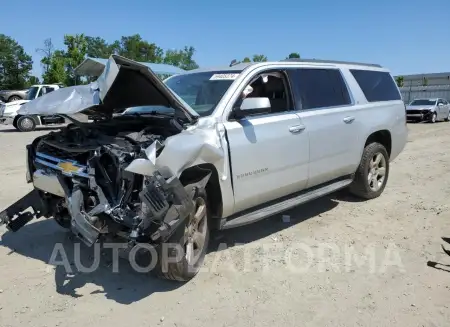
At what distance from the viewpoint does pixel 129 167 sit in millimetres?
3240

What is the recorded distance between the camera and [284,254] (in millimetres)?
4539

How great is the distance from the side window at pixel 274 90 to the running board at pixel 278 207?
105cm

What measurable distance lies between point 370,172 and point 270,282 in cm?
327

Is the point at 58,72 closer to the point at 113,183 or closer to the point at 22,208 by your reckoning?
the point at 22,208

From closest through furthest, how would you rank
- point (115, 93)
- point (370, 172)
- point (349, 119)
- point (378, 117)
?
point (115, 93) < point (349, 119) < point (378, 117) < point (370, 172)

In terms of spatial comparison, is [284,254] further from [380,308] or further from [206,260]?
[380,308]

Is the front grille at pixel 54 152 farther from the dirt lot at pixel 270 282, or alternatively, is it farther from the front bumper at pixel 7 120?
the front bumper at pixel 7 120

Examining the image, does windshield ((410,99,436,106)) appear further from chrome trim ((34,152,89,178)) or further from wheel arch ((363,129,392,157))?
chrome trim ((34,152,89,178))

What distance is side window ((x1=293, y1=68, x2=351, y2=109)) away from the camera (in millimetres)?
5180

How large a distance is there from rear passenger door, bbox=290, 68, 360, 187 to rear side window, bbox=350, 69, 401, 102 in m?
0.50

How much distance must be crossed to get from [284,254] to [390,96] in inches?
146

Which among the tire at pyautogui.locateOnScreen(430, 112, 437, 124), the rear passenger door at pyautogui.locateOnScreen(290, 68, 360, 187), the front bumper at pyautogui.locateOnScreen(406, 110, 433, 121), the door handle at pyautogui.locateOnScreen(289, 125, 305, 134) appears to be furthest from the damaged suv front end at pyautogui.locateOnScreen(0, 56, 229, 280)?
the tire at pyautogui.locateOnScreen(430, 112, 437, 124)

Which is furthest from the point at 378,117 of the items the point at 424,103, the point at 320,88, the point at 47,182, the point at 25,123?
the point at 424,103

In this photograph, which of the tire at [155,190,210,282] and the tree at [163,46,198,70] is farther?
the tree at [163,46,198,70]
